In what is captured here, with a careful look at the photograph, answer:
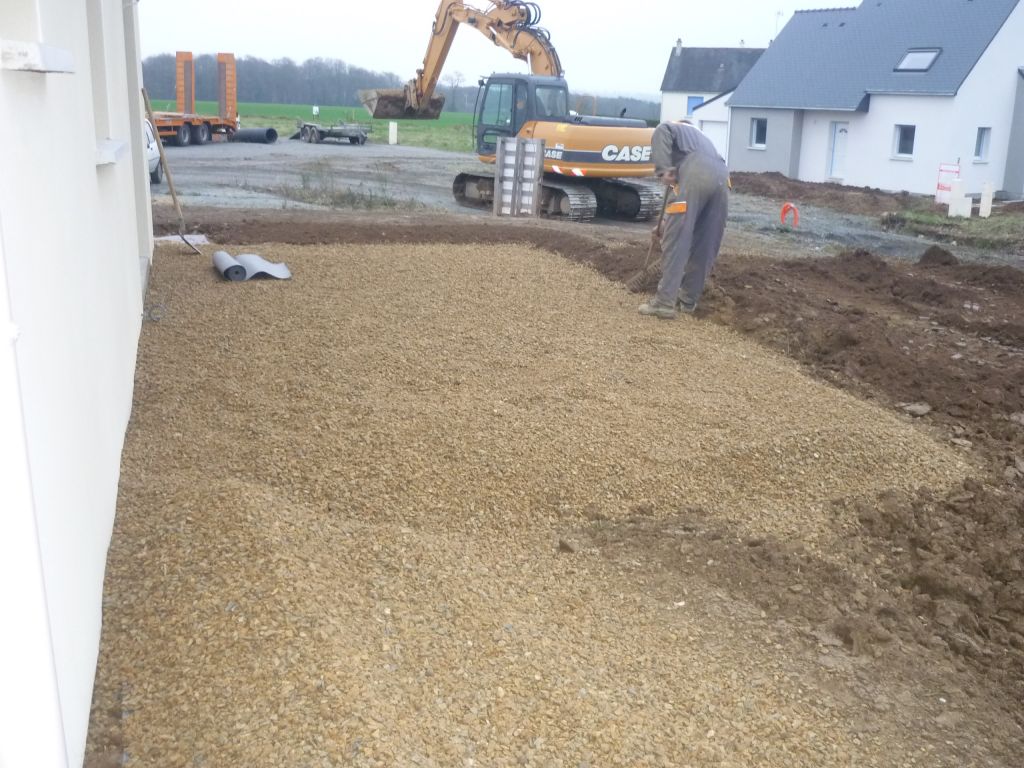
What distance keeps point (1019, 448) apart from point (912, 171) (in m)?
22.6

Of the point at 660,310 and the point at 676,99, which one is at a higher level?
the point at 676,99

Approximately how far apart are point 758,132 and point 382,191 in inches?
615

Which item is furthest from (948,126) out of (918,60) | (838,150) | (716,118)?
(716,118)

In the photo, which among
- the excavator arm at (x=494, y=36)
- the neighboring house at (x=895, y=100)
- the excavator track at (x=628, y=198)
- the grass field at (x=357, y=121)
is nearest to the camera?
the excavator track at (x=628, y=198)

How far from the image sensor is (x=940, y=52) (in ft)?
88.7

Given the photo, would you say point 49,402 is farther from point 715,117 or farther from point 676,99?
point 676,99

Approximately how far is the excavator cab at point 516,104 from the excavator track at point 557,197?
1.05 m

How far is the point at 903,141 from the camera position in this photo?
27328mm

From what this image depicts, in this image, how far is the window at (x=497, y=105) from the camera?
18.3 metres

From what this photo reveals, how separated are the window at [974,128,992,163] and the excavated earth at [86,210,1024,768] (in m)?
20.7

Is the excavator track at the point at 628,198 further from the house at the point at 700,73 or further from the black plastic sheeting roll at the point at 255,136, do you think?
the house at the point at 700,73

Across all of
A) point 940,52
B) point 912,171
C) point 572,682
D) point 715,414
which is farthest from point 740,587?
point 940,52

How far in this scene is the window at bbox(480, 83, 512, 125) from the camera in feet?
59.9

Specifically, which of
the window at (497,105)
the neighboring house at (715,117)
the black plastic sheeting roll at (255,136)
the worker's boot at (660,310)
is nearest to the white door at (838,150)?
the neighboring house at (715,117)
